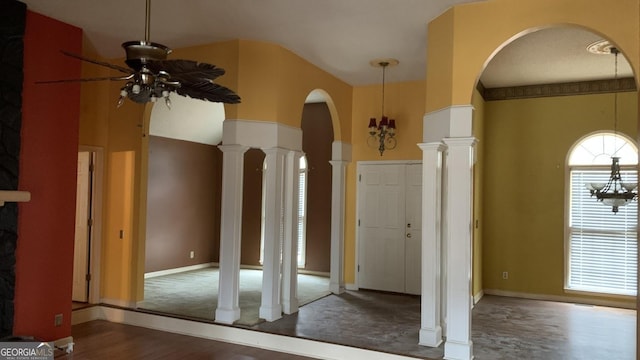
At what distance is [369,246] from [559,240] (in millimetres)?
2794

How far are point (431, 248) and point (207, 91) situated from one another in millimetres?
2620

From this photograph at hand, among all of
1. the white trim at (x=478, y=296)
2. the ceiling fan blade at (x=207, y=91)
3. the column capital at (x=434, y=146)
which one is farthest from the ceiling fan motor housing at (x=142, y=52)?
the white trim at (x=478, y=296)

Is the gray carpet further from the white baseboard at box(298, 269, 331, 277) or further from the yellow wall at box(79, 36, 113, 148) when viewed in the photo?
the yellow wall at box(79, 36, 113, 148)

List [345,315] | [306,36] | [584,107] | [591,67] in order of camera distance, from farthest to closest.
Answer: [584,107] < [591,67] < [345,315] < [306,36]

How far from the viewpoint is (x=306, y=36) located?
5.04 meters

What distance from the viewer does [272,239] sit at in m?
5.32

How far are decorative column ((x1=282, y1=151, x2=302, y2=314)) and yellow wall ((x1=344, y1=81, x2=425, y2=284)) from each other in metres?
1.71

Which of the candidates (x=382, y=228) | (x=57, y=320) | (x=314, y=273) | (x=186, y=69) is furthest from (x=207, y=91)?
(x=314, y=273)

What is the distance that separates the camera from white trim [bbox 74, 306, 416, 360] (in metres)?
4.49

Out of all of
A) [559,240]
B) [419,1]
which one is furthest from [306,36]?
[559,240]

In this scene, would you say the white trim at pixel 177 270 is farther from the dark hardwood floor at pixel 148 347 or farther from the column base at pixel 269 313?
the column base at pixel 269 313

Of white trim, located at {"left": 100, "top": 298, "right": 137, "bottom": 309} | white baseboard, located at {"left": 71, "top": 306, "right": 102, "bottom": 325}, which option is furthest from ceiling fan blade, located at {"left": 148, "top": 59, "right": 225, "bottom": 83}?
white baseboard, located at {"left": 71, "top": 306, "right": 102, "bottom": 325}

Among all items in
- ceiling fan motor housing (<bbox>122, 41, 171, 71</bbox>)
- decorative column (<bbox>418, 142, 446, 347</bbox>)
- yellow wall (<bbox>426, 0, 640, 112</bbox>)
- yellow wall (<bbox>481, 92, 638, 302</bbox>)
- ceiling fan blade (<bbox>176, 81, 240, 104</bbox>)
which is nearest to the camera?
ceiling fan motor housing (<bbox>122, 41, 171, 71</bbox>)

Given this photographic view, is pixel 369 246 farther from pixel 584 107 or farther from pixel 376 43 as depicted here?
pixel 584 107
